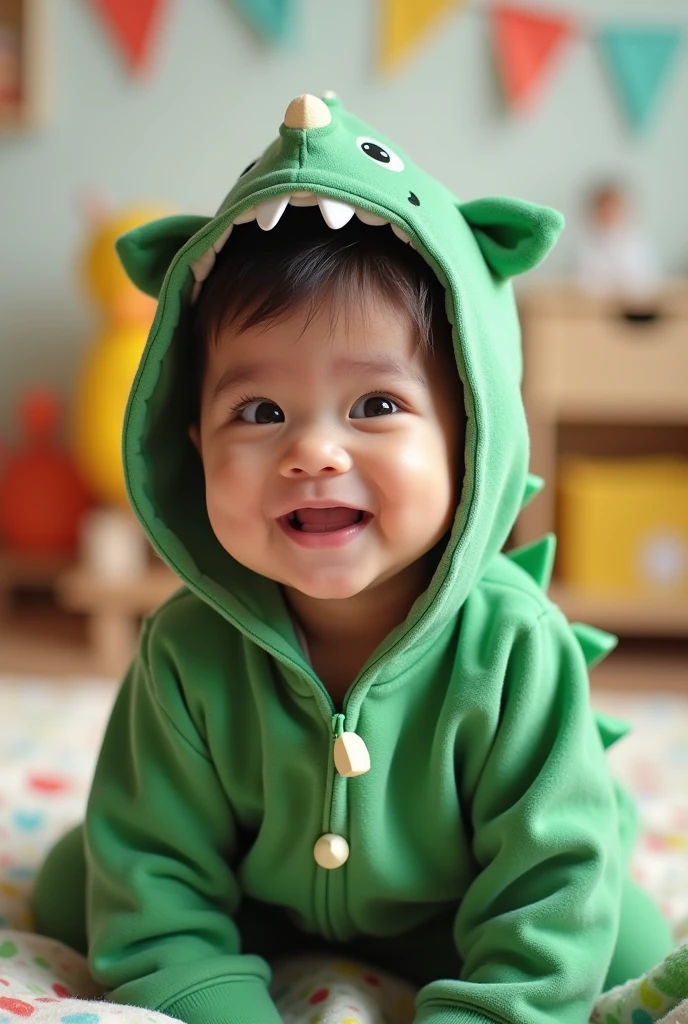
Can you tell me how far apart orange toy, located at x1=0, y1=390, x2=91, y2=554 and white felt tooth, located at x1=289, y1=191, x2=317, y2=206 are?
6.18 feet

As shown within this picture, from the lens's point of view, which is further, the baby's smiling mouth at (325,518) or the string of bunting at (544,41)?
the string of bunting at (544,41)

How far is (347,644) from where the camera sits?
90cm

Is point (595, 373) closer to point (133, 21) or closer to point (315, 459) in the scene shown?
point (133, 21)

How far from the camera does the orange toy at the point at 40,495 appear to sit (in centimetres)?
256

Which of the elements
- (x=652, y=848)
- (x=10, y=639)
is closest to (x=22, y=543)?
(x=10, y=639)

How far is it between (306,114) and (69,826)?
31.1 inches

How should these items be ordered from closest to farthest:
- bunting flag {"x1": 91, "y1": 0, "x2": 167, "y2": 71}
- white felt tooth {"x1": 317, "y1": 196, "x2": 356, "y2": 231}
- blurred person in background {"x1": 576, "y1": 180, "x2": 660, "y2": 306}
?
white felt tooth {"x1": 317, "y1": 196, "x2": 356, "y2": 231}
blurred person in background {"x1": 576, "y1": 180, "x2": 660, "y2": 306}
bunting flag {"x1": 91, "y1": 0, "x2": 167, "y2": 71}

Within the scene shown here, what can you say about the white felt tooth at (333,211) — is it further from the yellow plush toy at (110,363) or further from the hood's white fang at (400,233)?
the yellow plush toy at (110,363)

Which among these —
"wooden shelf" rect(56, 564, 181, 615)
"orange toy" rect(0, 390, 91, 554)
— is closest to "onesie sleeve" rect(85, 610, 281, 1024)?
"wooden shelf" rect(56, 564, 181, 615)

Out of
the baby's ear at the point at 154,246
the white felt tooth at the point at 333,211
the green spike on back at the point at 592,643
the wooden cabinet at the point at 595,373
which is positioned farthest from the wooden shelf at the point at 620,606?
the white felt tooth at the point at 333,211

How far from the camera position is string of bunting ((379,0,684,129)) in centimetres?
258

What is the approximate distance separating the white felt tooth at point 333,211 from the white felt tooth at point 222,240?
71 mm

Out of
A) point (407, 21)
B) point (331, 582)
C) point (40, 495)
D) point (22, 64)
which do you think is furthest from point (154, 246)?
point (22, 64)

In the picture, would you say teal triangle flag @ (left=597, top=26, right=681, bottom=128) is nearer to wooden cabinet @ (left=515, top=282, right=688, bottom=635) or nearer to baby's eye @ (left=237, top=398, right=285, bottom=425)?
wooden cabinet @ (left=515, top=282, right=688, bottom=635)
